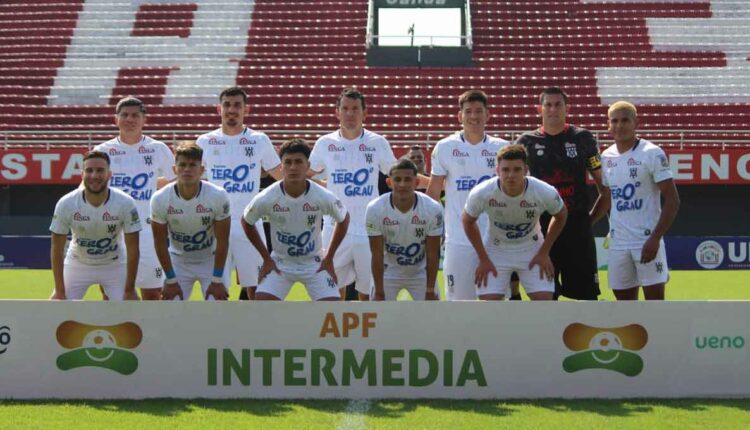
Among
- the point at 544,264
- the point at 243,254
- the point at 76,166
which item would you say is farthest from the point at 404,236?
the point at 76,166

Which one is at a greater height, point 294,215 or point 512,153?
point 512,153

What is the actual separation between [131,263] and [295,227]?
111 centimetres

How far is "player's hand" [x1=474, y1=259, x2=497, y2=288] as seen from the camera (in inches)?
265

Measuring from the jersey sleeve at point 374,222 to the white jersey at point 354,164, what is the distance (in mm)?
972

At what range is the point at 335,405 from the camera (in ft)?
19.0

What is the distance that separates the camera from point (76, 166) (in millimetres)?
20719

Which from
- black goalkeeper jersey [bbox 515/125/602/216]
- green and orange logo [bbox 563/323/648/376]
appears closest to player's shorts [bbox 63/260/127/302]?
black goalkeeper jersey [bbox 515/125/602/216]

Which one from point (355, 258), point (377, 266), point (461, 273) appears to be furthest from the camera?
point (355, 258)

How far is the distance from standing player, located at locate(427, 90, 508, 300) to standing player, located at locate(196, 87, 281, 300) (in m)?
1.29

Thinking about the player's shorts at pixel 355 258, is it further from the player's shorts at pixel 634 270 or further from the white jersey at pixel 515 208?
the player's shorts at pixel 634 270

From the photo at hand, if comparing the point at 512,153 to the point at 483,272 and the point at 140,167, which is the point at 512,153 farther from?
the point at 140,167

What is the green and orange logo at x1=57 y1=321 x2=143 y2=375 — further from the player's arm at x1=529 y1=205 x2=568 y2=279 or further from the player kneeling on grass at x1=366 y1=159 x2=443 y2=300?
the player's arm at x1=529 y1=205 x2=568 y2=279

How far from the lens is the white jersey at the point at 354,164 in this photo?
7.90m

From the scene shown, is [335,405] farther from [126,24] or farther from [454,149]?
[126,24]
